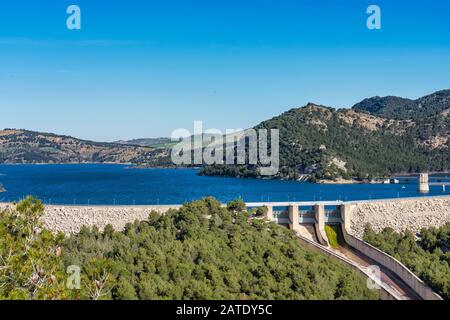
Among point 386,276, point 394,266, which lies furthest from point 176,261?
point 394,266

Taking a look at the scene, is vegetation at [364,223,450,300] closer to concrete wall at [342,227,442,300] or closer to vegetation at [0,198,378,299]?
concrete wall at [342,227,442,300]

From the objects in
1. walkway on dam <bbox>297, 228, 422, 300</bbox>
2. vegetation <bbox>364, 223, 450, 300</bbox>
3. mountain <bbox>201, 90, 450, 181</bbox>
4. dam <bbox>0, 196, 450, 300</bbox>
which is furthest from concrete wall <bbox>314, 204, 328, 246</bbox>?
mountain <bbox>201, 90, 450, 181</bbox>

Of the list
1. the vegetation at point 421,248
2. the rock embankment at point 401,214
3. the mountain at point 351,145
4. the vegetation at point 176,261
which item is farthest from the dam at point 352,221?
the mountain at point 351,145

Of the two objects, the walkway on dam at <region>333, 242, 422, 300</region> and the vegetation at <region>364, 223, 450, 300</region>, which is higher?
the vegetation at <region>364, 223, 450, 300</region>

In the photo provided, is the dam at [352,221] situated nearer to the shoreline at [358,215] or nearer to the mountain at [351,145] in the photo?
the shoreline at [358,215]

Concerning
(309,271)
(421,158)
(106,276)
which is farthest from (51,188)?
(421,158)

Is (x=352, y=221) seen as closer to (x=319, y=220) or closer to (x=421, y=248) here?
(x=319, y=220)
